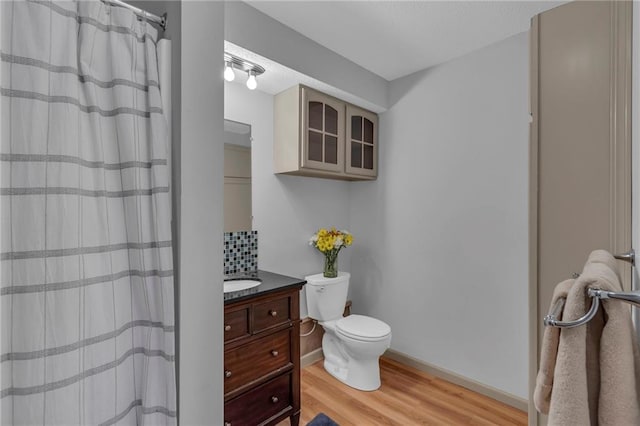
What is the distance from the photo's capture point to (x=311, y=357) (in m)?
2.61

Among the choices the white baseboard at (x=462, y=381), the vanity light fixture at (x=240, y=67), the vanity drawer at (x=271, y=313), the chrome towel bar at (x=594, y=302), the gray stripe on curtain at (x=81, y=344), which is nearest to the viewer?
the chrome towel bar at (x=594, y=302)

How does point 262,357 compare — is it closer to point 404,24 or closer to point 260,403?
point 260,403

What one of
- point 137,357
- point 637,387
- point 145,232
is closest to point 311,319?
point 137,357

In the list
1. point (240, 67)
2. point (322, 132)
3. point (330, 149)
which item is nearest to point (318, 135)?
point (322, 132)

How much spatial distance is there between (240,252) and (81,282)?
1418 mm

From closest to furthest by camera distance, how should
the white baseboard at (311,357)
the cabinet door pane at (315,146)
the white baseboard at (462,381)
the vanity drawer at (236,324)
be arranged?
1. the vanity drawer at (236,324)
2. the white baseboard at (462,381)
3. the cabinet door pane at (315,146)
4. the white baseboard at (311,357)

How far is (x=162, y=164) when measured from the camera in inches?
36.7

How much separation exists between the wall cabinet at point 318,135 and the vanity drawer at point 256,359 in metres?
1.16

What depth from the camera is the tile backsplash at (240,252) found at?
2.15 m

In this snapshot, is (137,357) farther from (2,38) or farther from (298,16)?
(298,16)

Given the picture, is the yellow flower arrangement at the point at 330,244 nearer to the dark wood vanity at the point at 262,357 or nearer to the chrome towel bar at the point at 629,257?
the dark wood vanity at the point at 262,357

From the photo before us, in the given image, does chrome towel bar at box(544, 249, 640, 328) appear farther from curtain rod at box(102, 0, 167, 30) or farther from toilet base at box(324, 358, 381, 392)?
toilet base at box(324, 358, 381, 392)

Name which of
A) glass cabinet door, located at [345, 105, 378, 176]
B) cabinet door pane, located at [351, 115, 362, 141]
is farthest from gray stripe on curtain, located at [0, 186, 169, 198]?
cabinet door pane, located at [351, 115, 362, 141]

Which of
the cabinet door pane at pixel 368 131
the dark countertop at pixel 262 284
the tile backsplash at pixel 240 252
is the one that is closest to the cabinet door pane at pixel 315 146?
the cabinet door pane at pixel 368 131
